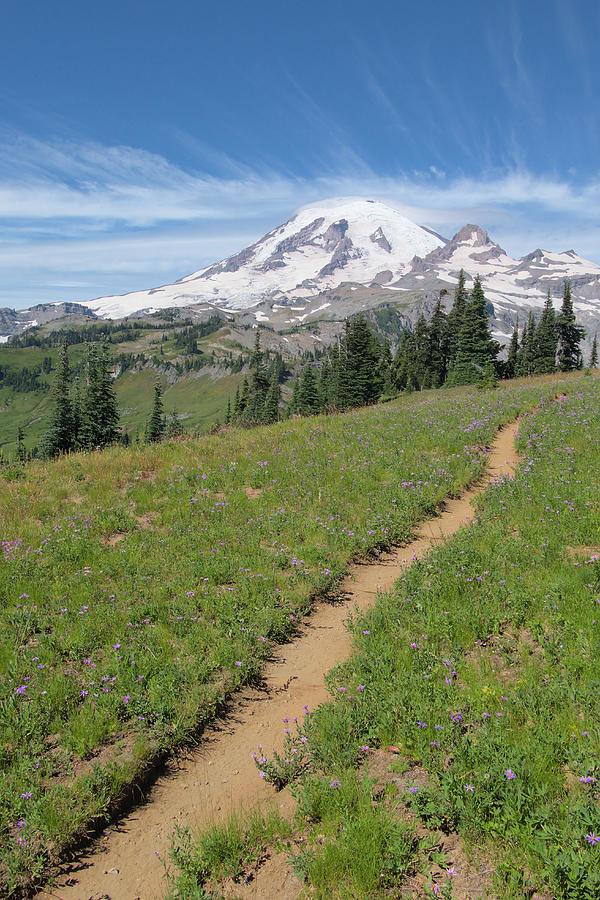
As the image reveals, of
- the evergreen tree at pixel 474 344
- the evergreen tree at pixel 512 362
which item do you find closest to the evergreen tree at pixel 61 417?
the evergreen tree at pixel 474 344

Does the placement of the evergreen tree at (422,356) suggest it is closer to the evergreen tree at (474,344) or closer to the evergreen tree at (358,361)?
the evergreen tree at (358,361)

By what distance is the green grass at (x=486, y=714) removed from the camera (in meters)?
3.86

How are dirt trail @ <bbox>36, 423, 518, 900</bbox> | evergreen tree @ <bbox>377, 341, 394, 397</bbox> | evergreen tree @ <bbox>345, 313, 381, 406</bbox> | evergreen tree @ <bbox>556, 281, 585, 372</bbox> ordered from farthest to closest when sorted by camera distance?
evergreen tree @ <bbox>377, 341, 394, 397</bbox>
evergreen tree @ <bbox>556, 281, 585, 372</bbox>
evergreen tree @ <bbox>345, 313, 381, 406</bbox>
dirt trail @ <bbox>36, 423, 518, 900</bbox>

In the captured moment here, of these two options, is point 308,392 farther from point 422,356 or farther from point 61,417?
point 61,417

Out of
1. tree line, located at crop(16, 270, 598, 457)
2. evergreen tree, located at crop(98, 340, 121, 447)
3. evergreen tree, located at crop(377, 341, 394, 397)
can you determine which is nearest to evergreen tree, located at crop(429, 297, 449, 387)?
tree line, located at crop(16, 270, 598, 457)

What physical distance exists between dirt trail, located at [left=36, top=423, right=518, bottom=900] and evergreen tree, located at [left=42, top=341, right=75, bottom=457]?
197ft

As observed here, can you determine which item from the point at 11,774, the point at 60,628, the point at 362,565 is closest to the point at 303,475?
the point at 362,565

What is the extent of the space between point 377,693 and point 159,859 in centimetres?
271

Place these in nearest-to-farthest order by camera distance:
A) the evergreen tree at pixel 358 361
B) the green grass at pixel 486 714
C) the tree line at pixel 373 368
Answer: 1. the green grass at pixel 486 714
2. the tree line at pixel 373 368
3. the evergreen tree at pixel 358 361

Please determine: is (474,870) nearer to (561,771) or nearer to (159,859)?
(561,771)

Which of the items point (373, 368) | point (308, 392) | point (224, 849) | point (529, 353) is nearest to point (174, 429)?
point (224, 849)

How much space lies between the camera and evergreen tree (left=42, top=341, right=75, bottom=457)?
2397 inches

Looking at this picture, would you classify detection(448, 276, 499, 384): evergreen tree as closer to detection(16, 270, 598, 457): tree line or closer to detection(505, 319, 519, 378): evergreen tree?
detection(16, 270, 598, 457): tree line

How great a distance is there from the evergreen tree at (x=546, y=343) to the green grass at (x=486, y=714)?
9602 cm
